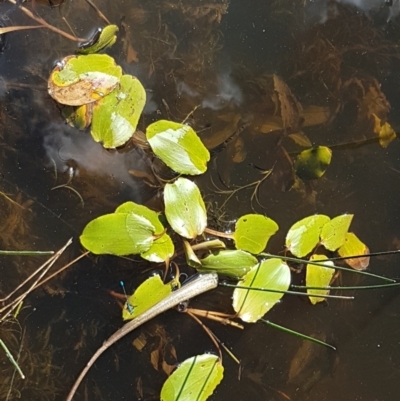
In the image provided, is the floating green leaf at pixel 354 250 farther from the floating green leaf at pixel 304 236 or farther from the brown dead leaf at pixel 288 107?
the brown dead leaf at pixel 288 107

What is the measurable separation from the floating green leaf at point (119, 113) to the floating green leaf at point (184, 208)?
0.59 ft

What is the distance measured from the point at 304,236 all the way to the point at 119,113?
1.96 feet

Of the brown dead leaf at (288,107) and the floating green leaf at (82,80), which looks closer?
the floating green leaf at (82,80)

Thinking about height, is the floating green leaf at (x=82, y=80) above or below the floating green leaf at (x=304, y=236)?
above

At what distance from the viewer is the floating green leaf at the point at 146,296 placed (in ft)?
4.49

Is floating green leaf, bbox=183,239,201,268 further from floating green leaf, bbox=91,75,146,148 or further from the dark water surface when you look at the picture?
floating green leaf, bbox=91,75,146,148

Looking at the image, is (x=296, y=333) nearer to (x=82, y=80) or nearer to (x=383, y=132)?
(x=383, y=132)

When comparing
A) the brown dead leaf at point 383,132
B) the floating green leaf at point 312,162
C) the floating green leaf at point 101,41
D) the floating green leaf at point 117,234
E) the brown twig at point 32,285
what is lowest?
the brown twig at point 32,285

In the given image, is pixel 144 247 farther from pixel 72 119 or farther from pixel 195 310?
pixel 72 119

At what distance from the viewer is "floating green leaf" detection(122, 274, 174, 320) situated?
1.37 metres

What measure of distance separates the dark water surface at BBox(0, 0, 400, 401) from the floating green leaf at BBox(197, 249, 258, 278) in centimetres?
9

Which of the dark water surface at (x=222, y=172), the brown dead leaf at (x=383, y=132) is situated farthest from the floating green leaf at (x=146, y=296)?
the brown dead leaf at (x=383, y=132)

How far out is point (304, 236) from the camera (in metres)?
1.43

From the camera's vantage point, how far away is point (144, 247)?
135 cm
